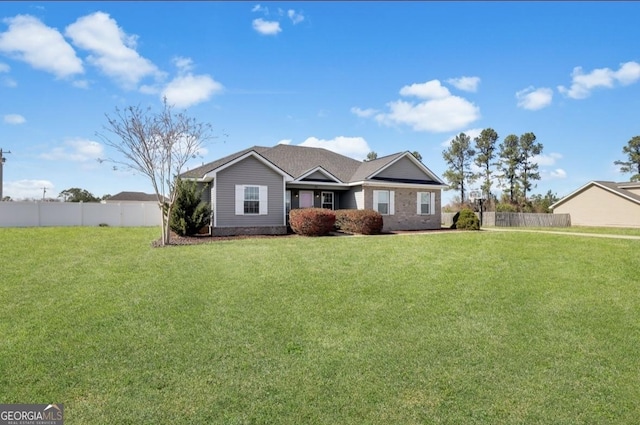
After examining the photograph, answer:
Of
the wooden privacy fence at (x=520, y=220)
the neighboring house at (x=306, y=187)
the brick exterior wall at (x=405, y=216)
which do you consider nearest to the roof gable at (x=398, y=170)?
the neighboring house at (x=306, y=187)

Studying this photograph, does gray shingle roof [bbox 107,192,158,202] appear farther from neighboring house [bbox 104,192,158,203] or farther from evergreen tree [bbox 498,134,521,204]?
evergreen tree [bbox 498,134,521,204]

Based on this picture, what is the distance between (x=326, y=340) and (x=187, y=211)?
12830 millimetres

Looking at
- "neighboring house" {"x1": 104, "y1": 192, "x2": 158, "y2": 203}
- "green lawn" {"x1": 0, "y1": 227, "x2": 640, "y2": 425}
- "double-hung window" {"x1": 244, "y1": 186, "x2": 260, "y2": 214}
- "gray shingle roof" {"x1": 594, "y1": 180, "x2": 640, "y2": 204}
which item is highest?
"neighboring house" {"x1": 104, "y1": 192, "x2": 158, "y2": 203}

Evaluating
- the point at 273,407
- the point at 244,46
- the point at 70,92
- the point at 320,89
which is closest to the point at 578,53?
the point at 320,89

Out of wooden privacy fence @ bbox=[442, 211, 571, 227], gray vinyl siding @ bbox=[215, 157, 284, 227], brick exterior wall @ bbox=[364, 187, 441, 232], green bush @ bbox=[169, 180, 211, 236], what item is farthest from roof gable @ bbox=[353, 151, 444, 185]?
green bush @ bbox=[169, 180, 211, 236]

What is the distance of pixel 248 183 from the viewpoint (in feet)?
61.3

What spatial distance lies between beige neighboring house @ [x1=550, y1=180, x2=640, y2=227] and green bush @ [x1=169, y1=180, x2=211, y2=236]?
110 feet

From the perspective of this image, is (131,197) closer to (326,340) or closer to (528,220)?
(528,220)

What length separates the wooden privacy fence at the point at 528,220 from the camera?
3069 centimetres

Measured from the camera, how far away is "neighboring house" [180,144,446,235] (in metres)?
18.4

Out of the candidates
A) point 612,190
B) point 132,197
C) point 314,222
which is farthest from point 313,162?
point 132,197

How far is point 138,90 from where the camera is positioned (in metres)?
15.7

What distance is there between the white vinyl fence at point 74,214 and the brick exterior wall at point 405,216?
55.1 feet

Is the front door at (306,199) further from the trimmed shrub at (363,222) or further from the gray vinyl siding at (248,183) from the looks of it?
the trimmed shrub at (363,222)
